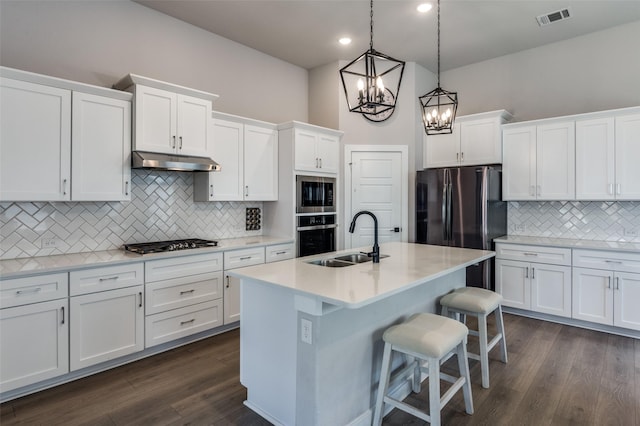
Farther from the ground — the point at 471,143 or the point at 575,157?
the point at 471,143

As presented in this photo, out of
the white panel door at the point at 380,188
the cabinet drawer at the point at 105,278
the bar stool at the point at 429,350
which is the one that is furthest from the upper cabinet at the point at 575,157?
the cabinet drawer at the point at 105,278

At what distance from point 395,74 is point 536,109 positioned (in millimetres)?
1867

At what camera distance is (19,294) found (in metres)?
2.38

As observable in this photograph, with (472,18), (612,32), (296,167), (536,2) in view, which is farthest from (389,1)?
(612,32)

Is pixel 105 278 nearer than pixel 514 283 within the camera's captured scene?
Yes

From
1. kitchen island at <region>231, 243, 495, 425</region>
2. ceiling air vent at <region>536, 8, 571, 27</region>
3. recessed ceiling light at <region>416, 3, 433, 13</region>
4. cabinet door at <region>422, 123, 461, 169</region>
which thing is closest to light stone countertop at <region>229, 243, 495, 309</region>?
kitchen island at <region>231, 243, 495, 425</region>

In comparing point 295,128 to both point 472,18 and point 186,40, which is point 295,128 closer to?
point 186,40

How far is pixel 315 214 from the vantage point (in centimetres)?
455

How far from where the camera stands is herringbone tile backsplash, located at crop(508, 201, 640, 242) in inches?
156

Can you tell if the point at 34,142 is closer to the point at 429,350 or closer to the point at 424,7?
the point at 429,350

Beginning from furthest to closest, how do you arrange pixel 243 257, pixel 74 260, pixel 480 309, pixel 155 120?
pixel 243 257 → pixel 155 120 → pixel 74 260 → pixel 480 309

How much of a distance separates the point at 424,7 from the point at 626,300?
354 cm

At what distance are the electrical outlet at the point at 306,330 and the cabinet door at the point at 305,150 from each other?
264 centimetres

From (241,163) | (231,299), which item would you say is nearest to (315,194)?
(241,163)
